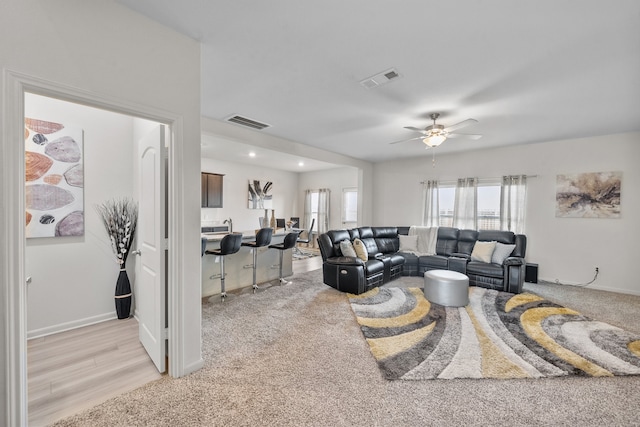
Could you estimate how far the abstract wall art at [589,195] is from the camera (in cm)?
457

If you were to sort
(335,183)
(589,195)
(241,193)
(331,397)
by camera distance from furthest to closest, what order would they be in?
(335,183) < (241,193) < (589,195) < (331,397)

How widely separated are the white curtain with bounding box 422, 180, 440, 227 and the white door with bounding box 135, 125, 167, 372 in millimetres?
5735

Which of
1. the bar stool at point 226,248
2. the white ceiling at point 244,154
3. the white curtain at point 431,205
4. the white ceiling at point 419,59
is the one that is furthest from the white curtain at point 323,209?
the bar stool at point 226,248

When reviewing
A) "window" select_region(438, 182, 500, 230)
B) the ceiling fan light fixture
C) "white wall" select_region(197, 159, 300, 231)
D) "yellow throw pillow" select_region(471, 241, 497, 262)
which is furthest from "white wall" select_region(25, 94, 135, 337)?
"window" select_region(438, 182, 500, 230)

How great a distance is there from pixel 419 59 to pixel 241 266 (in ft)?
12.6

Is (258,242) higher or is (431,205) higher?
(431,205)

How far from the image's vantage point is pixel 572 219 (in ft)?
16.1

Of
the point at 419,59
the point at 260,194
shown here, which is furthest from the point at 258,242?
the point at 260,194

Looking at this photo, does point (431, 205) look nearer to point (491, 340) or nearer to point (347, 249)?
point (347, 249)

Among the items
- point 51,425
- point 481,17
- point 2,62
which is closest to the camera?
point 2,62

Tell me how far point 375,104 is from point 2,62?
316 cm

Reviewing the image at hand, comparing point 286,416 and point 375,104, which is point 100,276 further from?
point 375,104

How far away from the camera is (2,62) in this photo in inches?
55.4

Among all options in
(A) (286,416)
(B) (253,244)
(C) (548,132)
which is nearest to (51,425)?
(A) (286,416)
